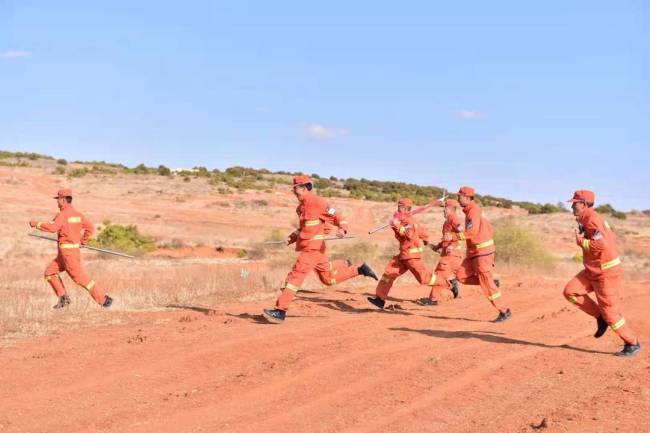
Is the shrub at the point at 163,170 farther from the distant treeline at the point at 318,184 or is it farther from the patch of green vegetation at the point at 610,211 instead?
the patch of green vegetation at the point at 610,211

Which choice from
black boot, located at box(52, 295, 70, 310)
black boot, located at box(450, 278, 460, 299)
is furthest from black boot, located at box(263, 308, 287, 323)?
black boot, located at box(450, 278, 460, 299)

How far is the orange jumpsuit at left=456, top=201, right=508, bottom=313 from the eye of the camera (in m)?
11.8

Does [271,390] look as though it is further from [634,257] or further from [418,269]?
[634,257]

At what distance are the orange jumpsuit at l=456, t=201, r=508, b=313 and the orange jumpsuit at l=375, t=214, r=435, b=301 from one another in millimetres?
1136

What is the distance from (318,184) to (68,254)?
189ft

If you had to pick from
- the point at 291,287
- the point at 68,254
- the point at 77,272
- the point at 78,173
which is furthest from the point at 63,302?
the point at 78,173

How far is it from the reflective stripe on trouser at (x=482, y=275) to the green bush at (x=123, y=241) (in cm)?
Answer: 1858

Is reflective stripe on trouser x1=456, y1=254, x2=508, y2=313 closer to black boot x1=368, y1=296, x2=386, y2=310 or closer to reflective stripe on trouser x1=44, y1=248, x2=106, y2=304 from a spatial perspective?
black boot x1=368, y1=296, x2=386, y2=310

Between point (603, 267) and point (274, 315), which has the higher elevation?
point (603, 267)

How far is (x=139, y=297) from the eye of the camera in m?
14.0

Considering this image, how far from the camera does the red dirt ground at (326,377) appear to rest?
22.2ft

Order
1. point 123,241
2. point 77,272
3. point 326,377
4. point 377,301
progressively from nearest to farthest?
point 326,377
point 77,272
point 377,301
point 123,241

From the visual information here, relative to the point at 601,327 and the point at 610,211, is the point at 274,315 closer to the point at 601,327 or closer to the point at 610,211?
the point at 601,327

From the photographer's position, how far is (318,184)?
70.2 m
